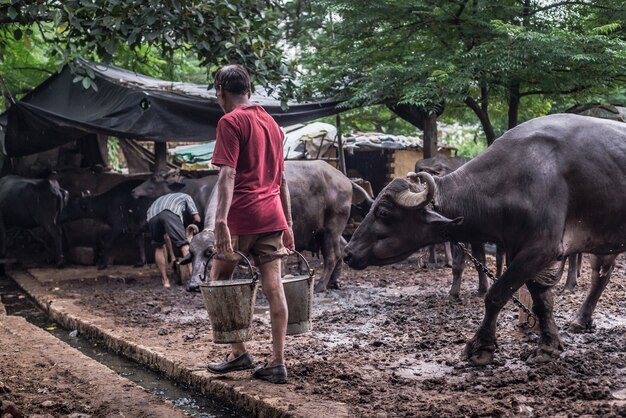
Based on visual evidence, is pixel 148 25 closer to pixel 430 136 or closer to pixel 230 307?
pixel 230 307

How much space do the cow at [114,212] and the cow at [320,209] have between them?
3.86m

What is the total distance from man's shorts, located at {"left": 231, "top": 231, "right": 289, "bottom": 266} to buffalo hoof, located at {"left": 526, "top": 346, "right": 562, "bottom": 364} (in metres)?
2.04

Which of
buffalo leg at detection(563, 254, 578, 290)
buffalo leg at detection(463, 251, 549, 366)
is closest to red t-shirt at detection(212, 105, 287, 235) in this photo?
buffalo leg at detection(463, 251, 549, 366)

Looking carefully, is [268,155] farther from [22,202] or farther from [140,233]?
[22,202]

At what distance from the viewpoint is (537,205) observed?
5559 millimetres

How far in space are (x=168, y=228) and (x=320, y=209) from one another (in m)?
2.30

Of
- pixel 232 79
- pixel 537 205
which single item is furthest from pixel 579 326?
pixel 232 79

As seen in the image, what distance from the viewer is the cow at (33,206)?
14.4 m

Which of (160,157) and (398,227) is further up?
(160,157)

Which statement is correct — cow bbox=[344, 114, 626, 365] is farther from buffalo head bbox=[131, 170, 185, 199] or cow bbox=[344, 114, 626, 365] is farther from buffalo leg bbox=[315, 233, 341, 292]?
buffalo head bbox=[131, 170, 185, 199]

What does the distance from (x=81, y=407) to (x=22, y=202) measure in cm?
1072

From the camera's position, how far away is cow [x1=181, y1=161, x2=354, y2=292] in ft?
35.3

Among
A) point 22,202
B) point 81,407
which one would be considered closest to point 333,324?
point 81,407

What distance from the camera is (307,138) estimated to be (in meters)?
17.0
